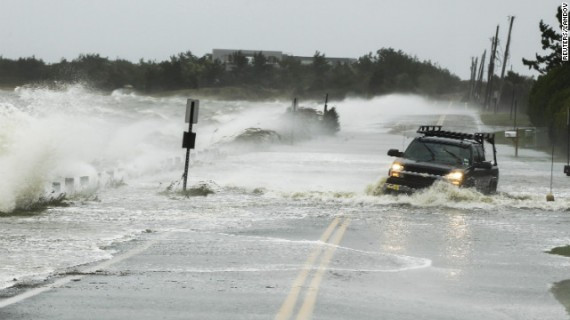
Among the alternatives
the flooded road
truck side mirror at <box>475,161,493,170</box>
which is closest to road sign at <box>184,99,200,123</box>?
the flooded road

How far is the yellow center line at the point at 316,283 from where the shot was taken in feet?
31.3

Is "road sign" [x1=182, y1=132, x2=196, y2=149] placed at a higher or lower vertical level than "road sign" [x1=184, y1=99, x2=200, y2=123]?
lower

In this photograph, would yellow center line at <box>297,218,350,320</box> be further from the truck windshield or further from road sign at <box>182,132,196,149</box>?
road sign at <box>182,132,196,149</box>

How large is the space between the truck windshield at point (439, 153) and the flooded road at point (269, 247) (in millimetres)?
990

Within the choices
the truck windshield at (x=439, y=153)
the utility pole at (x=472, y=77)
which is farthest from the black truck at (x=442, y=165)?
the utility pole at (x=472, y=77)

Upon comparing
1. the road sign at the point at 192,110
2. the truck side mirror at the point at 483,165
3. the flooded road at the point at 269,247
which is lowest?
the flooded road at the point at 269,247

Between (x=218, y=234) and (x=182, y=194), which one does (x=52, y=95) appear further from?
(x=218, y=234)

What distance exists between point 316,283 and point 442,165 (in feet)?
42.4

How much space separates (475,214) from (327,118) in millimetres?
56683

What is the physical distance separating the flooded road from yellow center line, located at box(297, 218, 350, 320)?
0.06ft

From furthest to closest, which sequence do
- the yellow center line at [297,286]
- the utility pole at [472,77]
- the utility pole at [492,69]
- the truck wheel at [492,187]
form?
the utility pole at [472,77]
the utility pole at [492,69]
the truck wheel at [492,187]
the yellow center line at [297,286]

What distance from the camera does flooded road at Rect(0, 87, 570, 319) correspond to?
10.1m

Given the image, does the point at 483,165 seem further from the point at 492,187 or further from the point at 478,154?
the point at 492,187

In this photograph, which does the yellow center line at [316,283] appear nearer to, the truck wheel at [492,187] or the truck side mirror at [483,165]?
the truck side mirror at [483,165]
